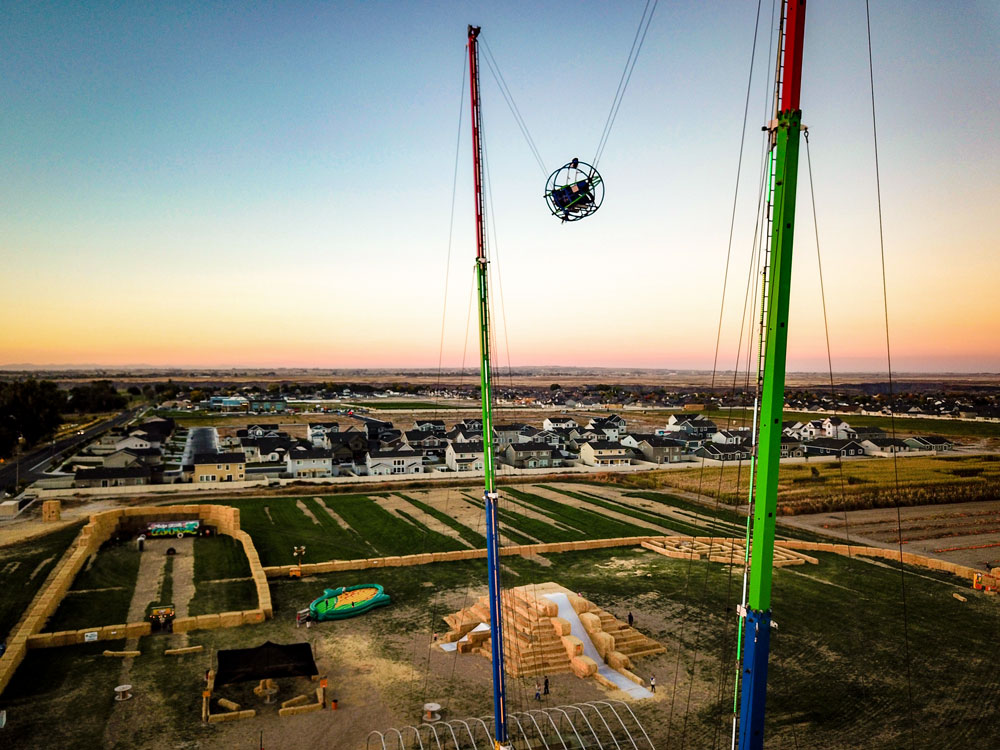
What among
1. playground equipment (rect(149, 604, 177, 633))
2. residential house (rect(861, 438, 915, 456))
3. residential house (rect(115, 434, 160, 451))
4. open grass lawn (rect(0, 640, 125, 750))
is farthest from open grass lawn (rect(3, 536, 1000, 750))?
residential house (rect(861, 438, 915, 456))

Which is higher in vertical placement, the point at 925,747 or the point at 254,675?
the point at 254,675

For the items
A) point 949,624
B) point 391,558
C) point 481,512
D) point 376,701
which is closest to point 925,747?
point 949,624

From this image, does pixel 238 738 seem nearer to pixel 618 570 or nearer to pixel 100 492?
pixel 618 570

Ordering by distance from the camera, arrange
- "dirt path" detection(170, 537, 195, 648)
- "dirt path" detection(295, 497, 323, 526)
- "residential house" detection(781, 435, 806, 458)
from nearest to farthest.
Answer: "dirt path" detection(170, 537, 195, 648) < "dirt path" detection(295, 497, 323, 526) < "residential house" detection(781, 435, 806, 458)

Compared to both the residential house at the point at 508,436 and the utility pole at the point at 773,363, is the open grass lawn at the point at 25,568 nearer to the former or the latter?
the utility pole at the point at 773,363

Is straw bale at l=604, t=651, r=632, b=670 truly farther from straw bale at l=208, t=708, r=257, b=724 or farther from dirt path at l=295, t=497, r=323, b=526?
dirt path at l=295, t=497, r=323, b=526

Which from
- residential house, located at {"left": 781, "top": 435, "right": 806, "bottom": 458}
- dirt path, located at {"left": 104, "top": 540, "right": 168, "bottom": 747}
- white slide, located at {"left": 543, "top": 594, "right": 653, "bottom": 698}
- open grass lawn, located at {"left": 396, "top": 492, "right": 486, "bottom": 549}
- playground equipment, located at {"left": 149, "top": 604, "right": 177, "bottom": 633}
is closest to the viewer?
dirt path, located at {"left": 104, "top": 540, "right": 168, "bottom": 747}
